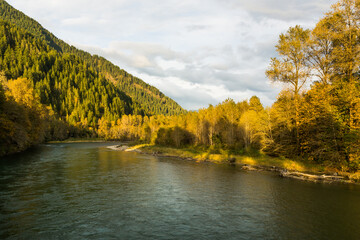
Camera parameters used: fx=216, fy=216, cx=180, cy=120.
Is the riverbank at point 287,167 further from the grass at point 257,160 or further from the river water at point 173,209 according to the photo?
the river water at point 173,209

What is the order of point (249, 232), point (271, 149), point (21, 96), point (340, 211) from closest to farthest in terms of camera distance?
1. point (249, 232)
2. point (340, 211)
3. point (271, 149)
4. point (21, 96)

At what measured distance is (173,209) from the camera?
74.4 ft

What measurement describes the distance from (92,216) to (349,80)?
1770 inches

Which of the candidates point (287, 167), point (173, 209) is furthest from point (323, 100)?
point (173, 209)

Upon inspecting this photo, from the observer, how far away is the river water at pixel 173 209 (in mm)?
17203

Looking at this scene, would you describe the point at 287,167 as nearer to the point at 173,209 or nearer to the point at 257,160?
the point at 257,160

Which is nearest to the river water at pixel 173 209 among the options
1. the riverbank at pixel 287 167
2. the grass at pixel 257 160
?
the riverbank at pixel 287 167

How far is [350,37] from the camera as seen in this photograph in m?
35.7

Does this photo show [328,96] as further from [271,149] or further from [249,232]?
[249,232]

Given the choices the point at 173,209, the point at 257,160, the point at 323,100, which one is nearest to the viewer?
the point at 173,209

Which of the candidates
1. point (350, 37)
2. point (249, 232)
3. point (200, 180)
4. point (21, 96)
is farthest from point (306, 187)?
point (21, 96)

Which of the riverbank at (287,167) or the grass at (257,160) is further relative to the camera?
the grass at (257,160)

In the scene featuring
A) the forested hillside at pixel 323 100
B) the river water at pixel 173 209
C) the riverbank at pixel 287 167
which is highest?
the forested hillside at pixel 323 100

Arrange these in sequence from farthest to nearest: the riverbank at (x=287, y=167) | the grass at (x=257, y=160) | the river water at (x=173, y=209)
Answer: the grass at (x=257, y=160) → the riverbank at (x=287, y=167) → the river water at (x=173, y=209)
